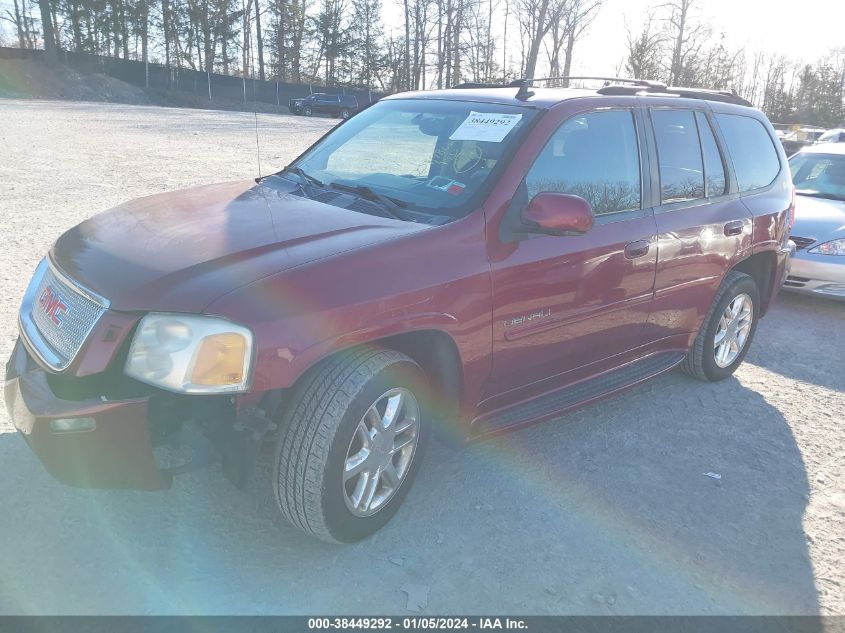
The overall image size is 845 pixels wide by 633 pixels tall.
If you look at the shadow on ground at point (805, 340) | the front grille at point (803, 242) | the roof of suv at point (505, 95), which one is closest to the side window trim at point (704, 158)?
the roof of suv at point (505, 95)

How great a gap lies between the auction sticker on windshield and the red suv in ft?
0.05

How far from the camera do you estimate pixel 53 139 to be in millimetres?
16031

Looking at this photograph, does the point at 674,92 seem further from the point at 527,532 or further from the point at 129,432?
the point at 129,432

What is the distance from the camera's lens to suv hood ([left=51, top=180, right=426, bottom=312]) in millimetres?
2480

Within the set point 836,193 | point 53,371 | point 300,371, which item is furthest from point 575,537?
point 836,193

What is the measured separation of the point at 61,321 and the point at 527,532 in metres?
2.13

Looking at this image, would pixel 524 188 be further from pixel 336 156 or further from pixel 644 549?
pixel 644 549

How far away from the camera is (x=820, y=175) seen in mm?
8414

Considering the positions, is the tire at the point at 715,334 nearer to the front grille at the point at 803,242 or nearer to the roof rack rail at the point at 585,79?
the roof rack rail at the point at 585,79

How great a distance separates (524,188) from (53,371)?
6.96ft

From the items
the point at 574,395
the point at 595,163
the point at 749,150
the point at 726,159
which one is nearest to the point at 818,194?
the point at 749,150

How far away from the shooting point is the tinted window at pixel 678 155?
4047 mm

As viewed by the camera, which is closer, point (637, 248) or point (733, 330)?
point (637, 248)

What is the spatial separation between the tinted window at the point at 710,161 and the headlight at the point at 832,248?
3.11 m
